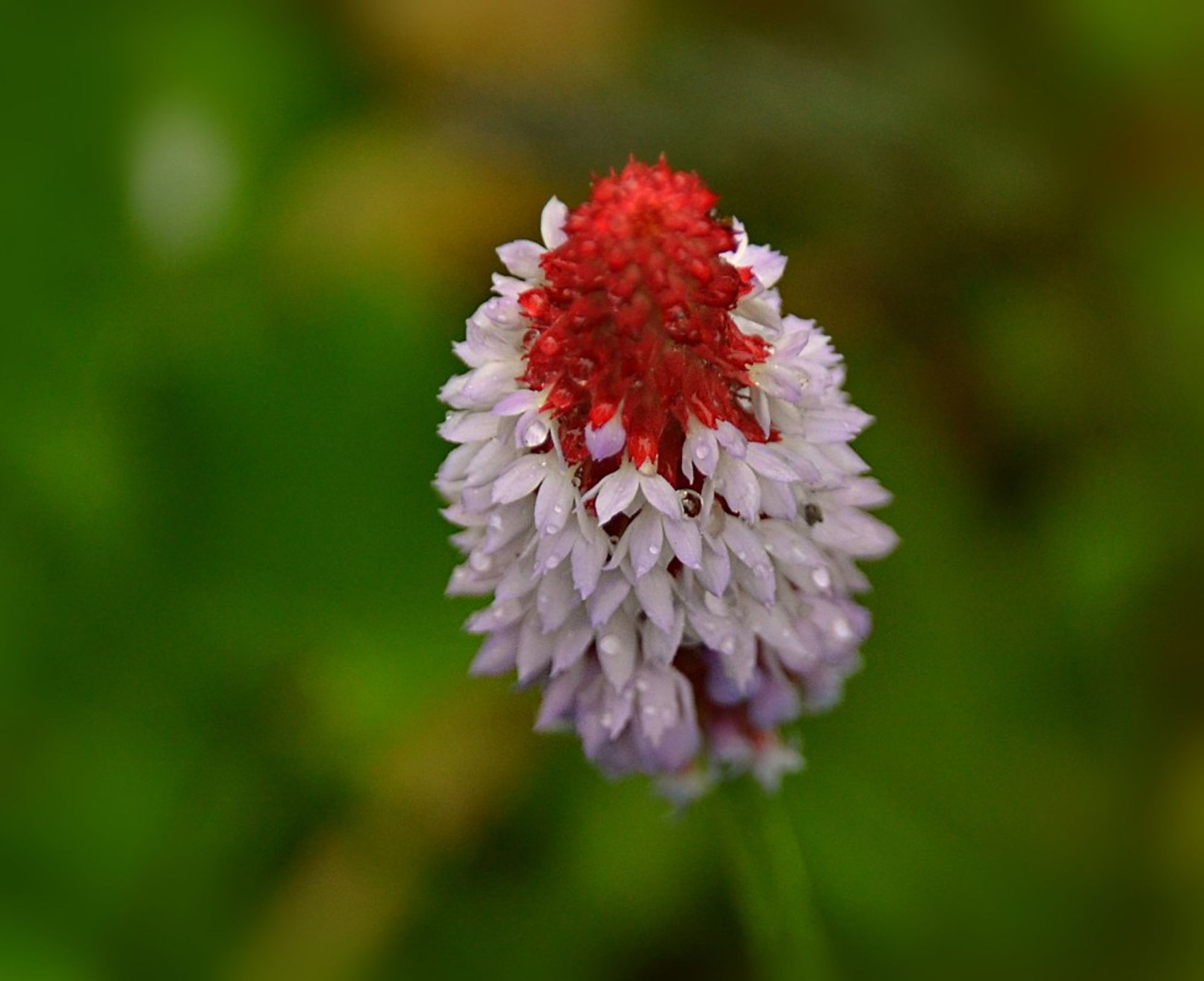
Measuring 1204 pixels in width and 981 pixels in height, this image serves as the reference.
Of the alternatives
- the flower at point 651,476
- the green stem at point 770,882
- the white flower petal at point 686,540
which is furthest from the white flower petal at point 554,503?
the green stem at point 770,882

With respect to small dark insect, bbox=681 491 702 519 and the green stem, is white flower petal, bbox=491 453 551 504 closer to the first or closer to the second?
small dark insect, bbox=681 491 702 519

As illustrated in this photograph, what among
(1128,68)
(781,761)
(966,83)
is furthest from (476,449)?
(1128,68)

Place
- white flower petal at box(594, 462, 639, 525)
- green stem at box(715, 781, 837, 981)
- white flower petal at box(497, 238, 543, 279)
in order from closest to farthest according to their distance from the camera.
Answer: white flower petal at box(594, 462, 639, 525)
white flower petal at box(497, 238, 543, 279)
green stem at box(715, 781, 837, 981)

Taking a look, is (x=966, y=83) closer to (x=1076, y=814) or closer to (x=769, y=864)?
(x=1076, y=814)

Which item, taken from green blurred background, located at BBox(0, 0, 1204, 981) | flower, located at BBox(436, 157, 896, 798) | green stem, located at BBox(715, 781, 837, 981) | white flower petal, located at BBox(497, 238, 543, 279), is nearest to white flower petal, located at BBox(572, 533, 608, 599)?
flower, located at BBox(436, 157, 896, 798)

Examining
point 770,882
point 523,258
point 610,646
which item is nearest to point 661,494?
point 610,646

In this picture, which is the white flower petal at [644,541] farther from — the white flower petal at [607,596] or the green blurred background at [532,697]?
the green blurred background at [532,697]
